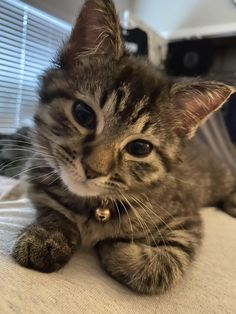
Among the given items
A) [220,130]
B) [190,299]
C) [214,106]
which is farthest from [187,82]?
[220,130]

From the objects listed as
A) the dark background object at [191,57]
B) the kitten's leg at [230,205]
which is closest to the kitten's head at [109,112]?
the kitten's leg at [230,205]

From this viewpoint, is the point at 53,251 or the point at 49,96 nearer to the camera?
the point at 53,251

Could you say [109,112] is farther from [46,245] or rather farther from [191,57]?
[191,57]

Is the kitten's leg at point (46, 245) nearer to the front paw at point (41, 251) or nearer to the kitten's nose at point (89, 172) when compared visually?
the front paw at point (41, 251)

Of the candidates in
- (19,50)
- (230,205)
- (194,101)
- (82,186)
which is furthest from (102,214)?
(19,50)

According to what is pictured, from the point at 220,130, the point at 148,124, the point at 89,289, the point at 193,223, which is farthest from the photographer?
the point at 220,130

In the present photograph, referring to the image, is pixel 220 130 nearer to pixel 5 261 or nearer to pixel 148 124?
pixel 148 124
